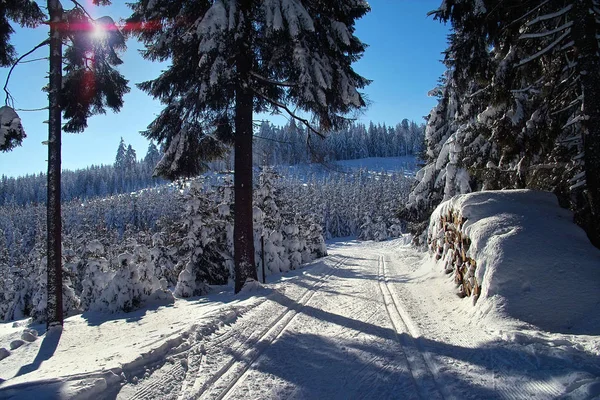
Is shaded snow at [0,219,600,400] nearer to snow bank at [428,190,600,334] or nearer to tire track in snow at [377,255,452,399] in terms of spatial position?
tire track in snow at [377,255,452,399]

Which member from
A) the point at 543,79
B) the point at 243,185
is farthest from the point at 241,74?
the point at 543,79

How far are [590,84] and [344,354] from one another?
21.0 ft

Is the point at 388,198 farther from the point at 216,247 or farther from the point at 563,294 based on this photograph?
the point at 563,294

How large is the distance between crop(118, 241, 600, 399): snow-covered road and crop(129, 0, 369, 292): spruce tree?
173 inches

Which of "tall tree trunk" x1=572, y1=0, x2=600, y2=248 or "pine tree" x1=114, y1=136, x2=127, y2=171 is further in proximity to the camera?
"pine tree" x1=114, y1=136, x2=127, y2=171

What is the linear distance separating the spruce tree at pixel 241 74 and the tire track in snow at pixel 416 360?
4.55 m

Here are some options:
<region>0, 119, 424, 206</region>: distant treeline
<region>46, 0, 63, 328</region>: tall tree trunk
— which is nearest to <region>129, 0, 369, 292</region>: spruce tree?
<region>46, 0, 63, 328</region>: tall tree trunk

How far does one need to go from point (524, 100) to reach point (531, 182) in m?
2.31

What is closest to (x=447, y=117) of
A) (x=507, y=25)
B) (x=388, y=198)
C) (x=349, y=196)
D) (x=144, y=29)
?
(x=507, y=25)

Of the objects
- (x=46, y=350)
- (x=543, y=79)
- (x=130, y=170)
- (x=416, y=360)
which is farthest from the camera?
(x=130, y=170)

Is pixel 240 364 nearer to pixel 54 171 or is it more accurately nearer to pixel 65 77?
pixel 54 171

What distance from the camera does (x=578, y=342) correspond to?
4.25 metres

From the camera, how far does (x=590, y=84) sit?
6.17 m

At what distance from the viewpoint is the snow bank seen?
5301 mm
